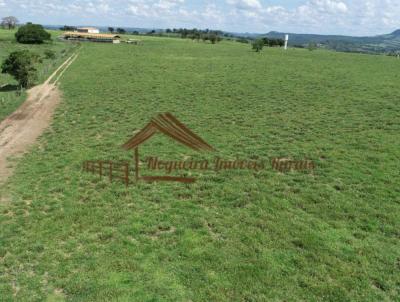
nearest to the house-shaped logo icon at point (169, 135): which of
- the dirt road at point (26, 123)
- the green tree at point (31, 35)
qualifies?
the dirt road at point (26, 123)

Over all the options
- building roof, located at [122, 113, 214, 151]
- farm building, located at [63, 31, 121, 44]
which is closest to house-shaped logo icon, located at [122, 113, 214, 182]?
building roof, located at [122, 113, 214, 151]

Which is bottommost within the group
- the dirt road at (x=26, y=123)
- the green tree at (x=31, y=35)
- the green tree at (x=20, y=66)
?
the dirt road at (x=26, y=123)

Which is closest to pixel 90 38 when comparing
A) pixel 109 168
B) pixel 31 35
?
pixel 31 35

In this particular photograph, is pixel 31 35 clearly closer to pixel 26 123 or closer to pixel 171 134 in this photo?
pixel 26 123

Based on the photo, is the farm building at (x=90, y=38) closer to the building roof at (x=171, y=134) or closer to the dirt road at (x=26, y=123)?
the dirt road at (x=26, y=123)

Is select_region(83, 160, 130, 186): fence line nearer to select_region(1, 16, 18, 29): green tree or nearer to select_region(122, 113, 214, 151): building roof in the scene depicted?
select_region(122, 113, 214, 151): building roof
